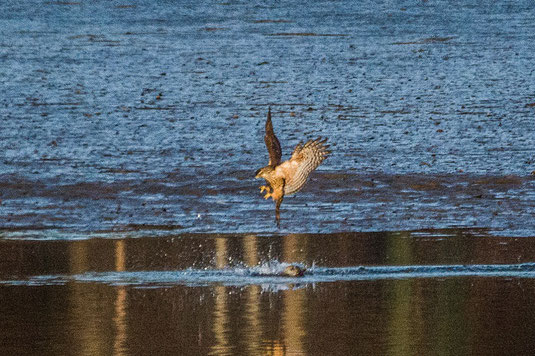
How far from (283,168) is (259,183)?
15.2 ft

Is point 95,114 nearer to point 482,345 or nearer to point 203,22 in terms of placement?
point 203,22

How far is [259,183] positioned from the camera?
1525 centimetres

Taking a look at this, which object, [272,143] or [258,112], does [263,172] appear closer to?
[272,143]

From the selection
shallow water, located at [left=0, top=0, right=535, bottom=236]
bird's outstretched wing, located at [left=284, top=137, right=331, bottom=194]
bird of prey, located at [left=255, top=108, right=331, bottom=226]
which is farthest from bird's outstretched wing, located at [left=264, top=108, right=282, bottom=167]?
shallow water, located at [left=0, top=0, right=535, bottom=236]

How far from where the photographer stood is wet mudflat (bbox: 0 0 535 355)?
919 cm

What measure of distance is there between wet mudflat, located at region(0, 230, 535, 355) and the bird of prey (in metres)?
0.72

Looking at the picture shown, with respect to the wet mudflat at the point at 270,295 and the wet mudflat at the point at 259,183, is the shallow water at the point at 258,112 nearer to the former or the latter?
the wet mudflat at the point at 259,183

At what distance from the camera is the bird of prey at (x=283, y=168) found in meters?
10.3

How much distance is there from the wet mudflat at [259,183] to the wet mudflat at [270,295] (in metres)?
0.03

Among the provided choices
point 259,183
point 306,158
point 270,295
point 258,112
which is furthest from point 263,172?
point 258,112

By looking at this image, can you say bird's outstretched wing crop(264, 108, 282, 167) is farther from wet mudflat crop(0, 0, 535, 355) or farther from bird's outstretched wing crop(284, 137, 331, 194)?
wet mudflat crop(0, 0, 535, 355)

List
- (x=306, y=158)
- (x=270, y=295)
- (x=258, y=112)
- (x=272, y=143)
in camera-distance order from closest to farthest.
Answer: (x=270, y=295) < (x=272, y=143) < (x=306, y=158) < (x=258, y=112)

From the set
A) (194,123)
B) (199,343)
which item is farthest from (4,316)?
(194,123)

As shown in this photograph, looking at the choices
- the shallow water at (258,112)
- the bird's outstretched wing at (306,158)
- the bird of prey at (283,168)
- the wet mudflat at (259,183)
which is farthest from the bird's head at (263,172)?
the shallow water at (258,112)
